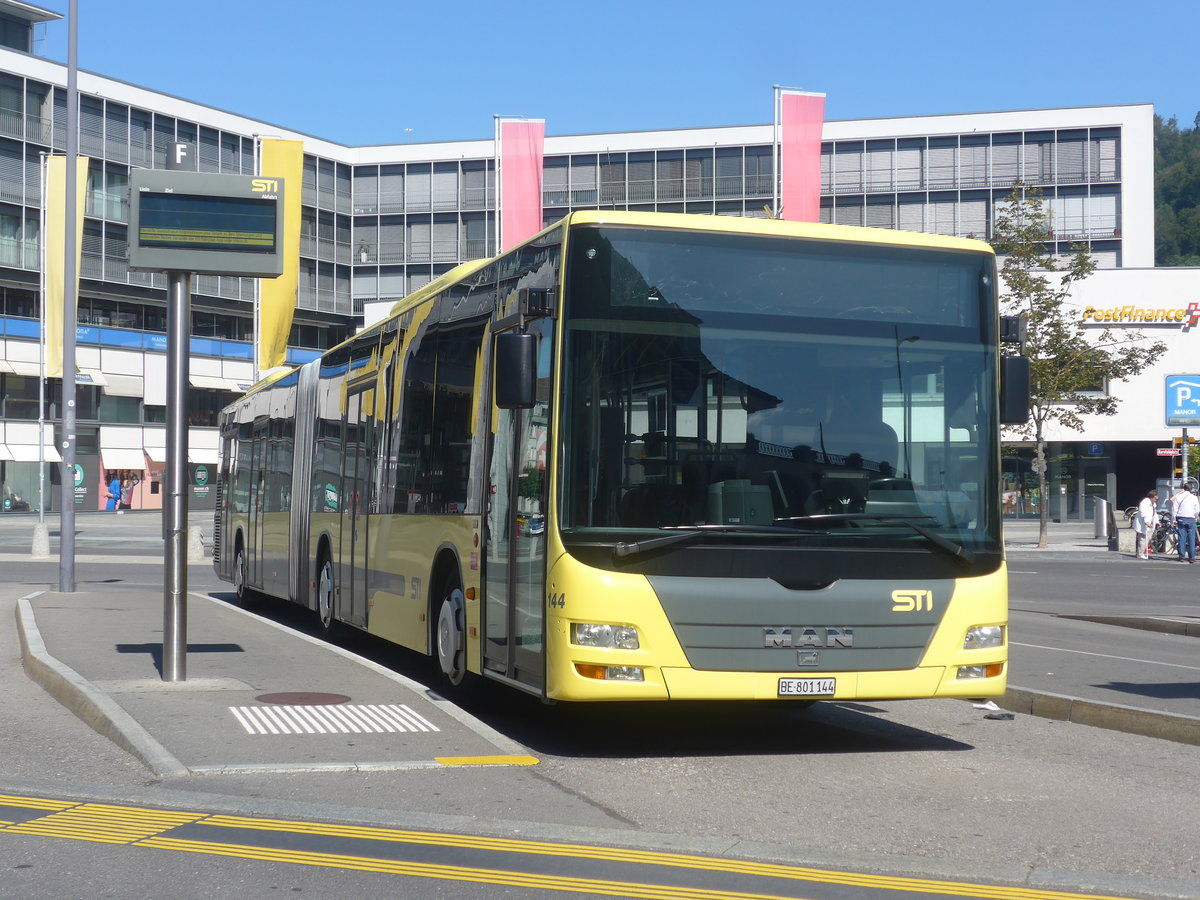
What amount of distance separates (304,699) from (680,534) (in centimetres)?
341

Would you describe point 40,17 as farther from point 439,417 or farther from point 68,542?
point 439,417

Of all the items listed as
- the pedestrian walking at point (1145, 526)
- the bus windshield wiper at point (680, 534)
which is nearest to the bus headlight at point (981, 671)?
the bus windshield wiper at point (680, 534)

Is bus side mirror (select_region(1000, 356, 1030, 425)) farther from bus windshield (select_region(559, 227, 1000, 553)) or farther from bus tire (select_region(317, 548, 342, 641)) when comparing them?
bus tire (select_region(317, 548, 342, 641))

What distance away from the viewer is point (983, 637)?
8992mm

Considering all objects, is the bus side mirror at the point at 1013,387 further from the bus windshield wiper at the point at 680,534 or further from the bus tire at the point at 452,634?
the bus tire at the point at 452,634

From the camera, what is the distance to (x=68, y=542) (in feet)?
74.1

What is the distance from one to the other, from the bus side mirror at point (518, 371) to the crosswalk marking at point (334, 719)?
85.4 inches

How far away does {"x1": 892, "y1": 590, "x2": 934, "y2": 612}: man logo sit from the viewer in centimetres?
874

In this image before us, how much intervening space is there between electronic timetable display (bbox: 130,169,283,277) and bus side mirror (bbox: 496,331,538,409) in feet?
9.35

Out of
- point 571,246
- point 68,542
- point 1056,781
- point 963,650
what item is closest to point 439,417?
point 571,246

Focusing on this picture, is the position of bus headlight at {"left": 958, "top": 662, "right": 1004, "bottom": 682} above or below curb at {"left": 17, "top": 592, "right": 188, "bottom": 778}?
above

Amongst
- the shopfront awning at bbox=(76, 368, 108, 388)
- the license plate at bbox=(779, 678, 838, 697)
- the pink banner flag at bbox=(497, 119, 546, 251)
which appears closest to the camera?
the license plate at bbox=(779, 678, 838, 697)

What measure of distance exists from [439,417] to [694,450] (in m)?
3.28

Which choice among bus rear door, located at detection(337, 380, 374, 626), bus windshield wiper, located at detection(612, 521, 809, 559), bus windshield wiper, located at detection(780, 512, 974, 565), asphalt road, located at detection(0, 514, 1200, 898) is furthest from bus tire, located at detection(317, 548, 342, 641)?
bus windshield wiper, located at detection(780, 512, 974, 565)
